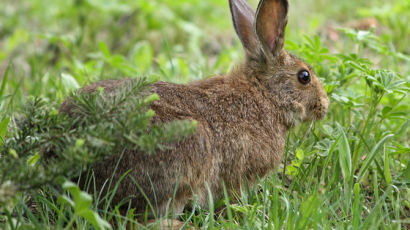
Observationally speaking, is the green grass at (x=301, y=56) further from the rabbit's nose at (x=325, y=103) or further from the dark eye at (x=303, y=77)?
the dark eye at (x=303, y=77)

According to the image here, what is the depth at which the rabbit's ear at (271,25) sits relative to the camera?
4109 millimetres

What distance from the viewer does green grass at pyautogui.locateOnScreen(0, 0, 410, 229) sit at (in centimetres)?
314

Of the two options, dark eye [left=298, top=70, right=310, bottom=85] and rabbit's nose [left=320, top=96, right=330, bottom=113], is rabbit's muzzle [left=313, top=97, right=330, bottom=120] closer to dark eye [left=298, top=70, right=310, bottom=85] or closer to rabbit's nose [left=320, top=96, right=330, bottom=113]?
rabbit's nose [left=320, top=96, right=330, bottom=113]

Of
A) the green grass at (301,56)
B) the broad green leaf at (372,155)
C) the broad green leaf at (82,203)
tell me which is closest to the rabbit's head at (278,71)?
the green grass at (301,56)

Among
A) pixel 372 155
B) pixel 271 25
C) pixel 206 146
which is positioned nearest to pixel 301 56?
pixel 271 25

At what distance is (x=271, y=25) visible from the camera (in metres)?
4.25

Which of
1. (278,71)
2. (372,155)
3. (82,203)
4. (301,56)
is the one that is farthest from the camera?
(301,56)

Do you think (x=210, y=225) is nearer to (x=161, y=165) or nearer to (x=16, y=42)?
(x=161, y=165)

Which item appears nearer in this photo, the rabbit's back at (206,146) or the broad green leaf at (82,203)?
the broad green leaf at (82,203)

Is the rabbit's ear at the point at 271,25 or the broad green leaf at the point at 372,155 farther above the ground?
the rabbit's ear at the point at 271,25

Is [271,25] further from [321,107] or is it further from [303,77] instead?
[321,107]

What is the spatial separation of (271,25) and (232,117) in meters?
0.84

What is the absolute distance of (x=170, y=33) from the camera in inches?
312

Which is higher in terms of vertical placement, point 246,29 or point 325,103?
point 246,29
